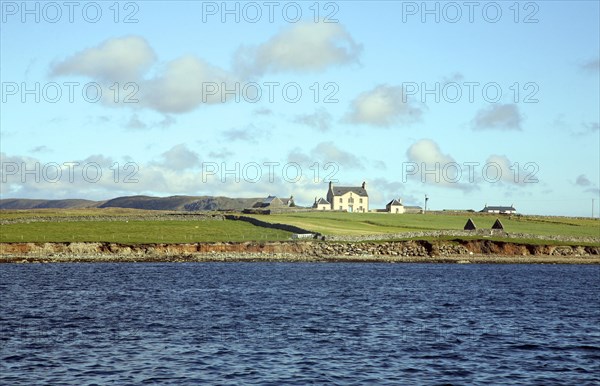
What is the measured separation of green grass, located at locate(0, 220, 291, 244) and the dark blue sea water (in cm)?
2879

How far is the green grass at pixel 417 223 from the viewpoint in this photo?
13688 cm

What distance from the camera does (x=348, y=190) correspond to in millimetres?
193625

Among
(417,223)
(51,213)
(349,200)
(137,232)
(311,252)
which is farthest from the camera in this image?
(349,200)

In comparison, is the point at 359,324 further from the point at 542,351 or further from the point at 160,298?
the point at 160,298

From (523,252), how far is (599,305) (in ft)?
192

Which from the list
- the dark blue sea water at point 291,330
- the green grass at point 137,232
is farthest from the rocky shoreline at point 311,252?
the dark blue sea water at point 291,330

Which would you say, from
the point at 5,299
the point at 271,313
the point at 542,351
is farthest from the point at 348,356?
the point at 5,299

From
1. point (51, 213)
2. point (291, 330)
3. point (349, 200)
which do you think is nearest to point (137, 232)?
point (51, 213)

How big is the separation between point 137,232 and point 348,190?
83966 millimetres

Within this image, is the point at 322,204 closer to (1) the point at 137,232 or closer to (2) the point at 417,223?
(2) the point at 417,223

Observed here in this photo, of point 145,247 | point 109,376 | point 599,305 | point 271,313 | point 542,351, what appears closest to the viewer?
point 109,376

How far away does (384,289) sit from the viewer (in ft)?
225

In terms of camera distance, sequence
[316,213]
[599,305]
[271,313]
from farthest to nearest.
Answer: [316,213] < [599,305] < [271,313]

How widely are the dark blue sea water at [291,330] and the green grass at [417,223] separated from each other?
54.3m
